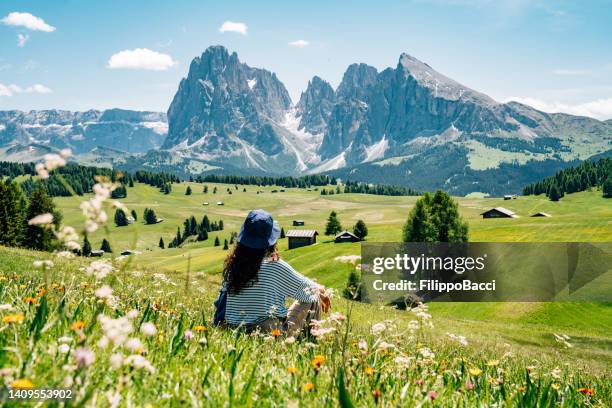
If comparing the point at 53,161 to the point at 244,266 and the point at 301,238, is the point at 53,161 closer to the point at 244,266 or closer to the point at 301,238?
the point at 244,266

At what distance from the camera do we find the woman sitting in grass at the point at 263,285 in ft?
24.4

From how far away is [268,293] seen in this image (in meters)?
7.51

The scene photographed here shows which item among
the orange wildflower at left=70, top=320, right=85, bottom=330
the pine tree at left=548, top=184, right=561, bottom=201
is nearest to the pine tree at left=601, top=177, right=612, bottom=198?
the pine tree at left=548, top=184, right=561, bottom=201

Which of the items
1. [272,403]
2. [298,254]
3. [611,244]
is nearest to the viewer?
[272,403]

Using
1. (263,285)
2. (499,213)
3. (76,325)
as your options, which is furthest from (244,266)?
(499,213)

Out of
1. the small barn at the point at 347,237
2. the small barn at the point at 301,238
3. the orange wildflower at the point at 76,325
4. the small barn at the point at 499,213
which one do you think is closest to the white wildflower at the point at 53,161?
the orange wildflower at the point at 76,325

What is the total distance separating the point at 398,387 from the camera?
4.10m

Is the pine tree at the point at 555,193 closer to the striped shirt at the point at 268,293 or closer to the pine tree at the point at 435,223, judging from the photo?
the pine tree at the point at 435,223

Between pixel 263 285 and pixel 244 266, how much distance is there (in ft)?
1.43

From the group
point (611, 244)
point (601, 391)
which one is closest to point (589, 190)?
point (611, 244)

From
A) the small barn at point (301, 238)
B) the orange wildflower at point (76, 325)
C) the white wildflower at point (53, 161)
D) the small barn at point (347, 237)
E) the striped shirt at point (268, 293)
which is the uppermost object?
the white wildflower at point (53, 161)

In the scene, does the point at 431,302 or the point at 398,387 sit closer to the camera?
the point at 398,387

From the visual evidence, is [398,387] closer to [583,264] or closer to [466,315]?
[466,315]

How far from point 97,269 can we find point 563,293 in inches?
2574
